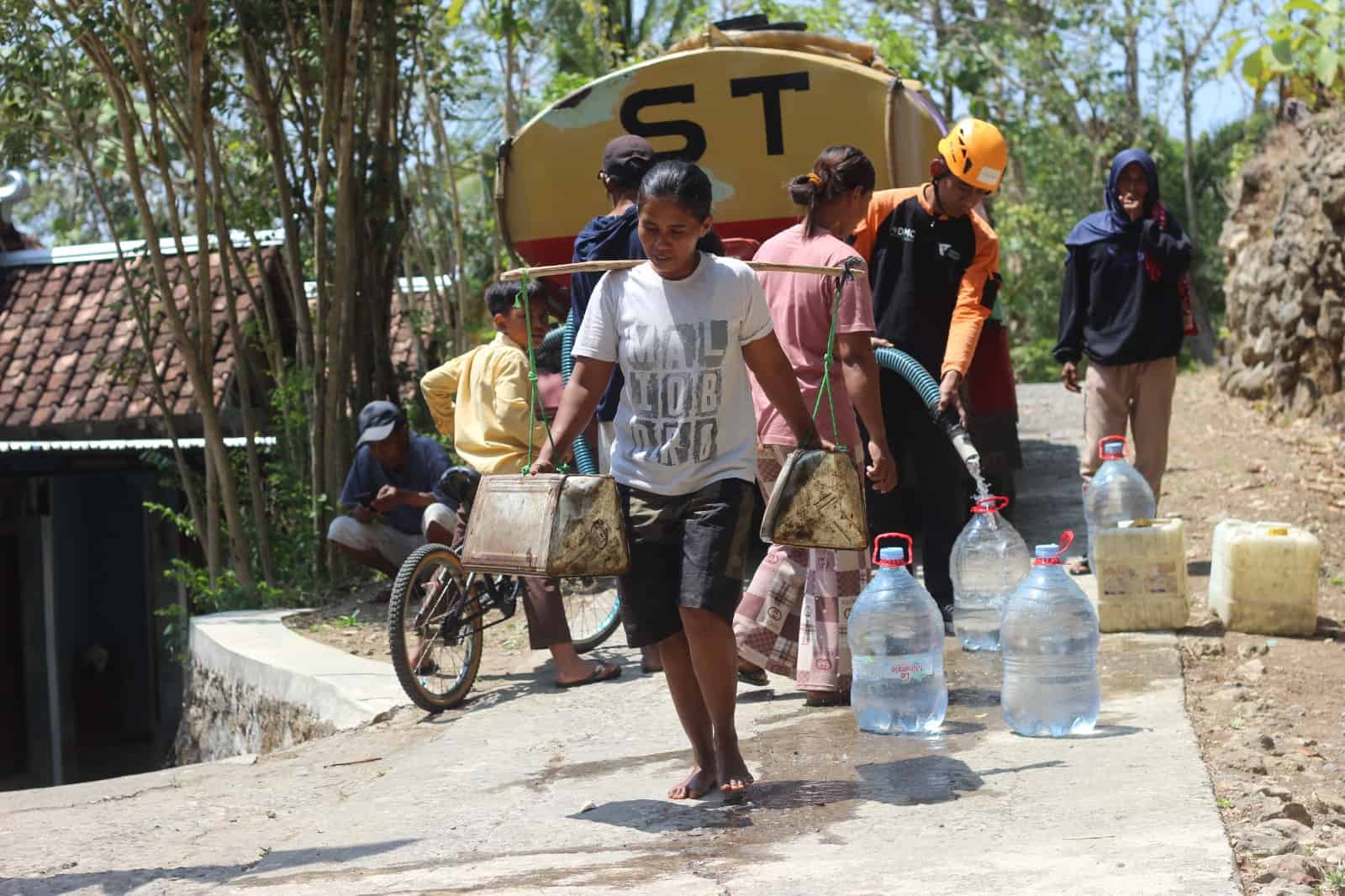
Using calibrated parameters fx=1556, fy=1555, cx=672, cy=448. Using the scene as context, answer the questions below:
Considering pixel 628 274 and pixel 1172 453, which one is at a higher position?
pixel 628 274

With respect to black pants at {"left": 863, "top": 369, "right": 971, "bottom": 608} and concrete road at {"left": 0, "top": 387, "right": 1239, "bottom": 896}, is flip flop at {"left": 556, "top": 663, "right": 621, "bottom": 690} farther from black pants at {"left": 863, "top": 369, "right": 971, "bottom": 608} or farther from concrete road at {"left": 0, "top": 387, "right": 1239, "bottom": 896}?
black pants at {"left": 863, "top": 369, "right": 971, "bottom": 608}

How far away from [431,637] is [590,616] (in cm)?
107

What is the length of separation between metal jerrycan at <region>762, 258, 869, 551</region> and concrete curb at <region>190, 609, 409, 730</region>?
9.16ft

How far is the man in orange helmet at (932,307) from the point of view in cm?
630

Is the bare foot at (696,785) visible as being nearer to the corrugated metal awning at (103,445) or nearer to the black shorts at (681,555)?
the black shorts at (681,555)

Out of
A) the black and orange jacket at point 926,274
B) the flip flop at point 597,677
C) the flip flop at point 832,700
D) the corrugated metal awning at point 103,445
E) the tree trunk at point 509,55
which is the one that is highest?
the tree trunk at point 509,55

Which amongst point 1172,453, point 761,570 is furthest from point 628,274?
point 1172,453

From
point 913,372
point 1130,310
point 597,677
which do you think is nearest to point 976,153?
point 913,372

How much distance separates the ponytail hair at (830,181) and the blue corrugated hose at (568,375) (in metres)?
0.98

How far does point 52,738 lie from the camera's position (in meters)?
15.8

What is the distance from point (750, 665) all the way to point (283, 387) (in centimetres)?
581

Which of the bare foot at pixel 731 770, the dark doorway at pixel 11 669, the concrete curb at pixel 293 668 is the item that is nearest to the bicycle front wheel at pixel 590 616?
the concrete curb at pixel 293 668

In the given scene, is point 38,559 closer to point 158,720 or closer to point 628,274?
point 158,720

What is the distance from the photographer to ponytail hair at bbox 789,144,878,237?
5.45 m
